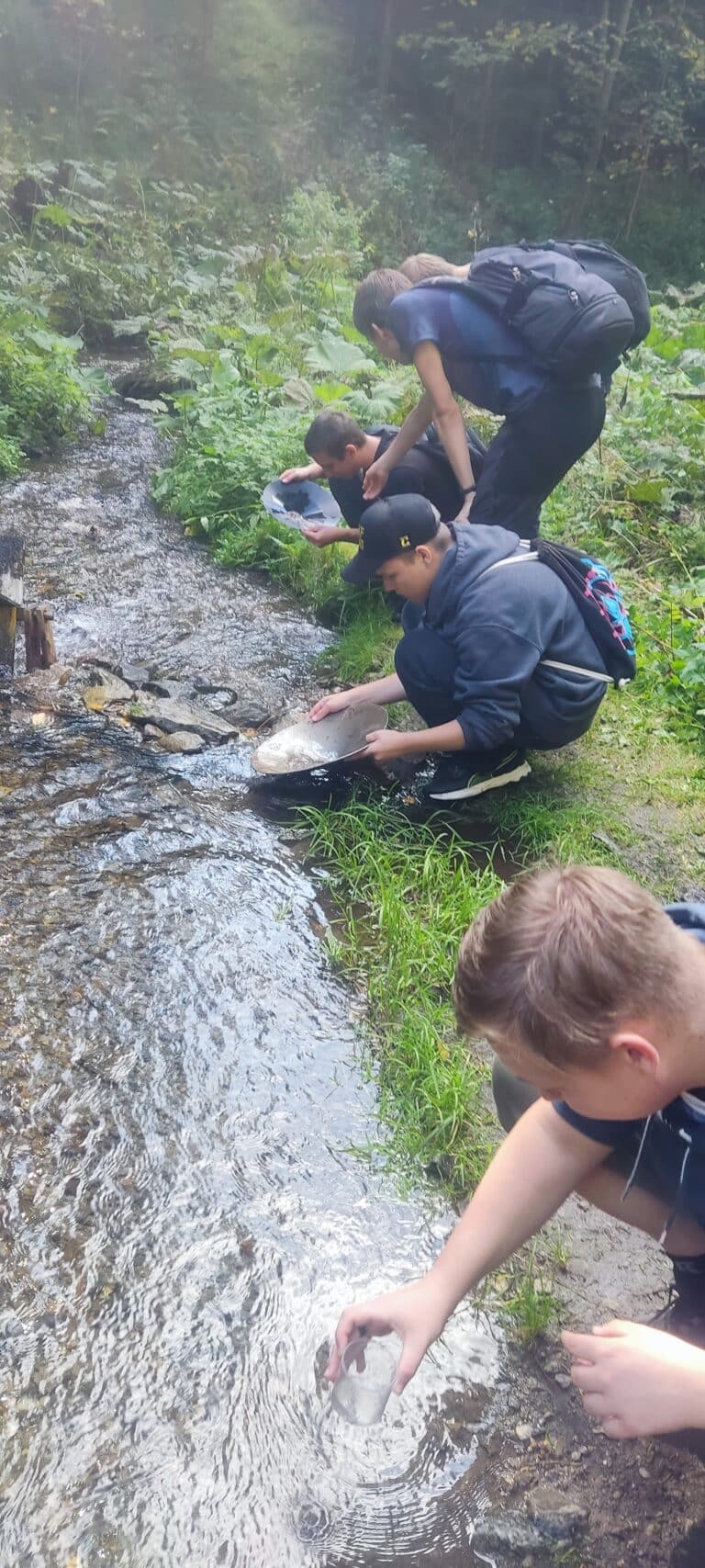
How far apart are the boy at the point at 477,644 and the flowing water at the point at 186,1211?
0.68 metres

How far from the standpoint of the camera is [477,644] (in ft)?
9.55

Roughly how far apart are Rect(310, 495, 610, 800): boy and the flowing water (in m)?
0.68

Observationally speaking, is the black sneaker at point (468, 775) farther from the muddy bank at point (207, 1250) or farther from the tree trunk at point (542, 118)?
the tree trunk at point (542, 118)

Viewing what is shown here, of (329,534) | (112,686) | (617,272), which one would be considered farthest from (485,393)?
(112,686)

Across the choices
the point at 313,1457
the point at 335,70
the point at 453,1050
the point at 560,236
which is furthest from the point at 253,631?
the point at 335,70

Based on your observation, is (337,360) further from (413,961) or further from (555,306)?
(413,961)

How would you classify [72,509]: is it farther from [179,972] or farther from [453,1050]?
[453,1050]

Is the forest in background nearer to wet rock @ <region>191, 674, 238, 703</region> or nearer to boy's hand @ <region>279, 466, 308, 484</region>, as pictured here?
boy's hand @ <region>279, 466, 308, 484</region>

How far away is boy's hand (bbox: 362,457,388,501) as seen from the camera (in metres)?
4.02

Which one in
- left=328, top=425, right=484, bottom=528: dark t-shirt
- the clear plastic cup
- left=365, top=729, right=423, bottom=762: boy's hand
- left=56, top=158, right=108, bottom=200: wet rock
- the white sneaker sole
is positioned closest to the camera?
the clear plastic cup

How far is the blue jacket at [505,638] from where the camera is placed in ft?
9.53

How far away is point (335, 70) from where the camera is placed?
16.2 meters

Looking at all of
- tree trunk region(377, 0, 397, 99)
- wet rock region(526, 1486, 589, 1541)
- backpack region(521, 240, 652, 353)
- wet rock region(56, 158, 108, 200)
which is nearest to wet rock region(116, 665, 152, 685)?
backpack region(521, 240, 652, 353)

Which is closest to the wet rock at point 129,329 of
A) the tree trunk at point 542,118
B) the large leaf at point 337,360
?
the large leaf at point 337,360
